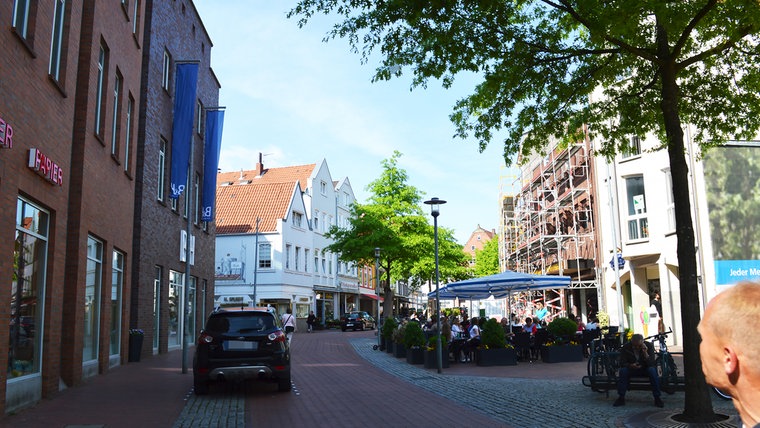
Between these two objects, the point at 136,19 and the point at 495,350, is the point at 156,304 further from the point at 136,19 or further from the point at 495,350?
the point at 495,350

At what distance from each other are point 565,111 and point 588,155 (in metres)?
20.9

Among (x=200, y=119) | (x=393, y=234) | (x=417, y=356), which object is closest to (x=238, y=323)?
(x=417, y=356)

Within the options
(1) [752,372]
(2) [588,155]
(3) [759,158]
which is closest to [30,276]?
(1) [752,372]

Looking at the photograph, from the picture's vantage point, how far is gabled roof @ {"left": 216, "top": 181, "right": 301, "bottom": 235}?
162 ft

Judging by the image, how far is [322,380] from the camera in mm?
14078

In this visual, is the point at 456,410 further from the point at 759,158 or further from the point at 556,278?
the point at 759,158

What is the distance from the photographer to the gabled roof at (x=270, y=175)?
191ft

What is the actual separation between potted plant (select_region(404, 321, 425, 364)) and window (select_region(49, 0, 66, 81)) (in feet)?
38.5

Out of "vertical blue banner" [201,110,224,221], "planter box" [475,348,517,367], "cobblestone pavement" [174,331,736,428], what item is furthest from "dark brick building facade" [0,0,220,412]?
"planter box" [475,348,517,367]

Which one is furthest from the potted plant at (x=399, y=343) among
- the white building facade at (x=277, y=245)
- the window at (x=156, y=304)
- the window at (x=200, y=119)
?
the white building facade at (x=277, y=245)

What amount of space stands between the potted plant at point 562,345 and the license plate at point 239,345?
9754 millimetres

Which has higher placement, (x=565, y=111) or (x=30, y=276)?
(x=565, y=111)

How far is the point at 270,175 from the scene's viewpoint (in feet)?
198

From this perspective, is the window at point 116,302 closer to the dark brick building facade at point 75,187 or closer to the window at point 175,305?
the dark brick building facade at point 75,187
